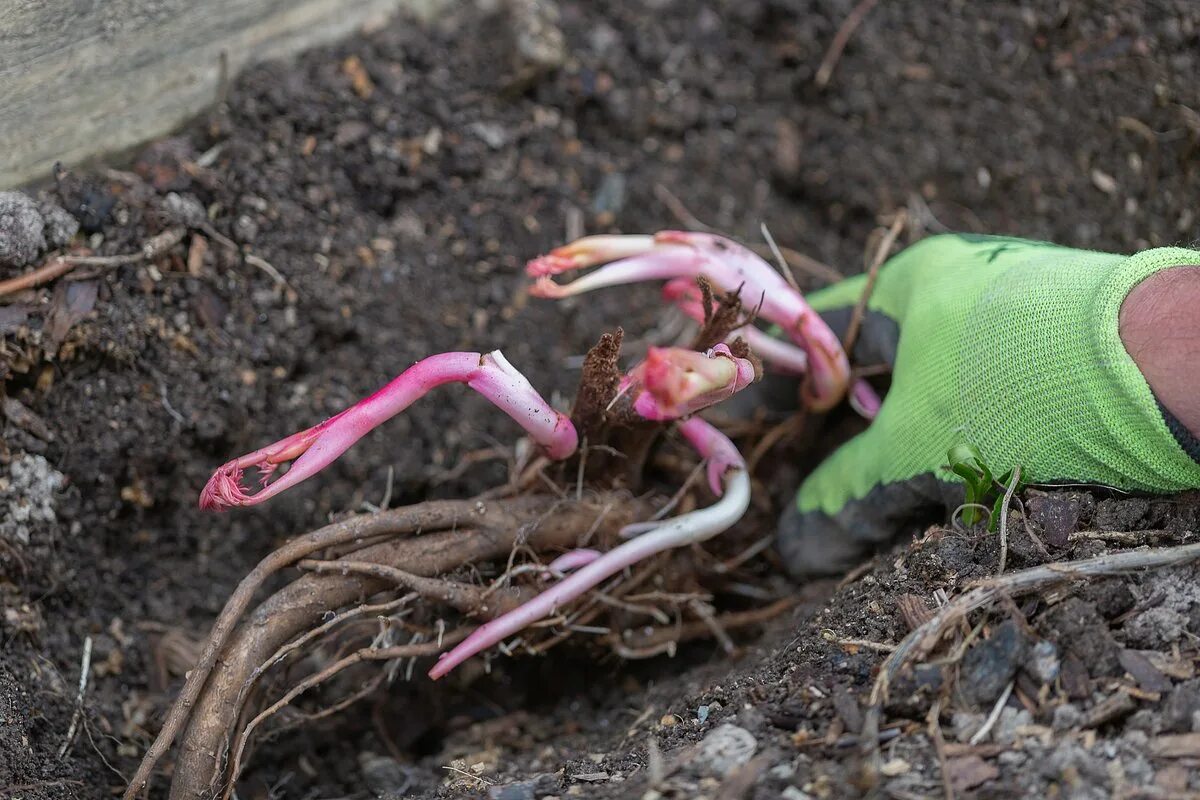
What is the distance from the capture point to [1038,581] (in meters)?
1.15

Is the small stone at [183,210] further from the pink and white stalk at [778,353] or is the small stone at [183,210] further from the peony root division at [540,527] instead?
the pink and white stalk at [778,353]

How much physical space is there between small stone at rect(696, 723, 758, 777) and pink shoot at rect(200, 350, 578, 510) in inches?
19.7

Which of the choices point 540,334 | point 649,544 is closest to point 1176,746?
point 649,544

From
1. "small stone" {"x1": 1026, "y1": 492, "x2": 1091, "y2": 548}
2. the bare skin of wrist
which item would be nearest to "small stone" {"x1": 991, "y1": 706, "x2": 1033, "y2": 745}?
"small stone" {"x1": 1026, "y1": 492, "x2": 1091, "y2": 548}

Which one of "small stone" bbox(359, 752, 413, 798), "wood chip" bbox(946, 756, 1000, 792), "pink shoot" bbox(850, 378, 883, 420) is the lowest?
"small stone" bbox(359, 752, 413, 798)

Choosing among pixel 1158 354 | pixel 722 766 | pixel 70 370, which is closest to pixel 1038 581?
pixel 1158 354

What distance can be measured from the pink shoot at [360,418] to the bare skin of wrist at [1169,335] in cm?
74

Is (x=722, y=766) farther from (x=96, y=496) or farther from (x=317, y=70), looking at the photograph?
(x=317, y=70)

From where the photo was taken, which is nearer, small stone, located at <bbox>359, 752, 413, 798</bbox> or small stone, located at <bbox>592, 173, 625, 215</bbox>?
small stone, located at <bbox>359, 752, 413, 798</bbox>

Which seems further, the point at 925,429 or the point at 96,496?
the point at 96,496

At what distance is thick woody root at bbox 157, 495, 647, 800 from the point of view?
1316mm

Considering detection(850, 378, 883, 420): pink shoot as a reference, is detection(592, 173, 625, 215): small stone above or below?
above

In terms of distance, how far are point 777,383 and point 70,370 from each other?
45.2 inches

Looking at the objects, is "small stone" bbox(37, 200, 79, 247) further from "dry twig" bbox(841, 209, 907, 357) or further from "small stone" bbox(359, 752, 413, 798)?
"dry twig" bbox(841, 209, 907, 357)
